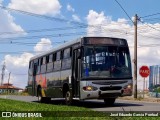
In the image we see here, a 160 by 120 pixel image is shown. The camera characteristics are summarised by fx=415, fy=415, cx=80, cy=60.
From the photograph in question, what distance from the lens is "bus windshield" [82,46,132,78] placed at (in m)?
17.7

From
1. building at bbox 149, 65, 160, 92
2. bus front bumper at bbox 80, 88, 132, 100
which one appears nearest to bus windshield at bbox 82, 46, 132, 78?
bus front bumper at bbox 80, 88, 132, 100

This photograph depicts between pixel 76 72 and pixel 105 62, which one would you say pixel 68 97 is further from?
pixel 105 62

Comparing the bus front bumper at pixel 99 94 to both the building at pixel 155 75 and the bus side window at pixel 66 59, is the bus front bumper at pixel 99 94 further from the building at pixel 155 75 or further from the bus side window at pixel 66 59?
the building at pixel 155 75

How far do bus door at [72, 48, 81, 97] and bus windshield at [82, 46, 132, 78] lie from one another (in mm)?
418

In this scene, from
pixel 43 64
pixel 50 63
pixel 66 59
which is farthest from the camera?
pixel 43 64

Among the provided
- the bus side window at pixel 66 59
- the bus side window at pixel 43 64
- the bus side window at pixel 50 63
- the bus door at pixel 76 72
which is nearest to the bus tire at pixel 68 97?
the bus door at pixel 76 72

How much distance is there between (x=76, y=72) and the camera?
18.3m

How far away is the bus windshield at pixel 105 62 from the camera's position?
1767 centimetres

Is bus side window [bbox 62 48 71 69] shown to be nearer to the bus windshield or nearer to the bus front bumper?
the bus windshield

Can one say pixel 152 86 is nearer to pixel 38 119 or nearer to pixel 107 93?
pixel 107 93

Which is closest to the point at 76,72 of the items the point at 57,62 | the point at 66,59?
the point at 66,59

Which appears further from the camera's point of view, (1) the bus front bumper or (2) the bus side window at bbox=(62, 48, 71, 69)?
(2) the bus side window at bbox=(62, 48, 71, 69)

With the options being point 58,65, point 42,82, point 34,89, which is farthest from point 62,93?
point 34,89

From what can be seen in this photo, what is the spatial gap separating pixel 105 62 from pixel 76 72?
4.62 feet
